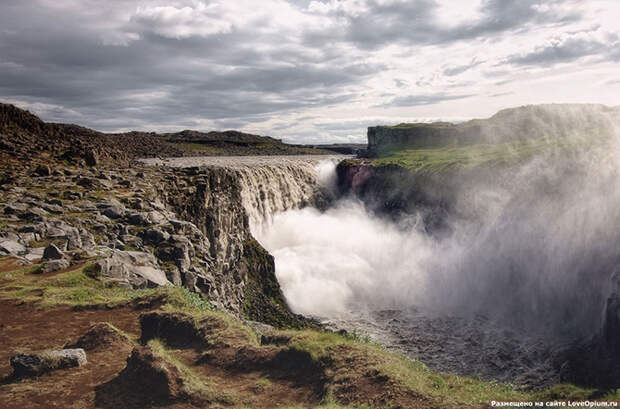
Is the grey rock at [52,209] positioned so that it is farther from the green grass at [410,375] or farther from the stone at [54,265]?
the green grass at [410,375]

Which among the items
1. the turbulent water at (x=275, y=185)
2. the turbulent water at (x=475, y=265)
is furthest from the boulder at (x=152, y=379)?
the turbulent water at (x=275, y=185)

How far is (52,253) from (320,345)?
12948mm

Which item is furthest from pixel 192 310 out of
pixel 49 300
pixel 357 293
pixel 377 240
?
pixel 377 240

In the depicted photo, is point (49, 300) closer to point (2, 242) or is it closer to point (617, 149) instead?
point (2, 242)

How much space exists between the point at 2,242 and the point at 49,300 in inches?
255

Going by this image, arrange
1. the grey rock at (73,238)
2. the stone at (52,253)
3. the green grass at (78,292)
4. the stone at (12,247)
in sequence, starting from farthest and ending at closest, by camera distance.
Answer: the grey rock at (73,238)
the stone at (12,247)
the stone at (52,253)
the green grass at (78,292)

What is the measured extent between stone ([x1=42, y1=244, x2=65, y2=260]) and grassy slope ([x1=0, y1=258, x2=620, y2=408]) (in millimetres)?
993

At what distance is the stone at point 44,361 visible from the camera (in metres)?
8.95

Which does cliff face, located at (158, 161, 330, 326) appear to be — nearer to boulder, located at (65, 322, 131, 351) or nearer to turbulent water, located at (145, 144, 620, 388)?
turbulent water, located at (145, 144, 620, 388)

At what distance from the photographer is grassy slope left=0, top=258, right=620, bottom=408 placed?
870cm

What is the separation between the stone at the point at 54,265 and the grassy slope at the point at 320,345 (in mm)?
378

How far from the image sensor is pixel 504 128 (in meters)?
102

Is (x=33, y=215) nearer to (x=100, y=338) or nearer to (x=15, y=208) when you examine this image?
(x=15, y=208)

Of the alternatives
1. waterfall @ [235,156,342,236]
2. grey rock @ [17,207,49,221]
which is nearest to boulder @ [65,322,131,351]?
grey rock @ [17,207,49,221]
